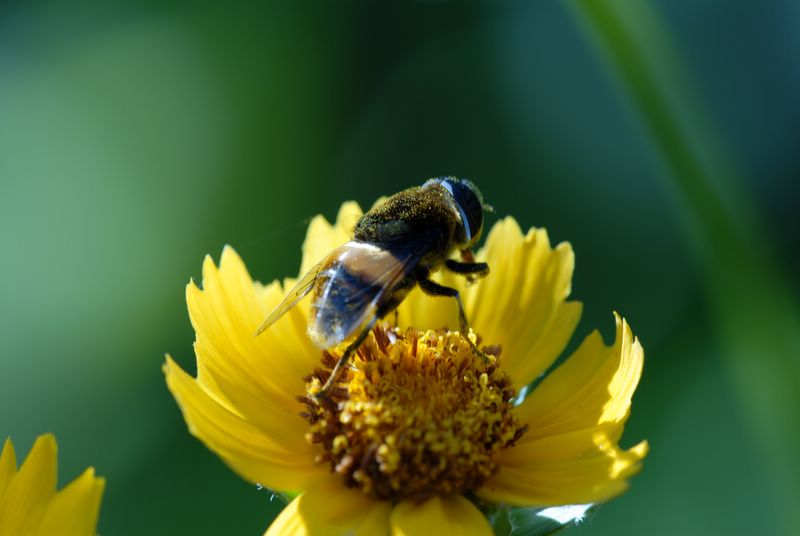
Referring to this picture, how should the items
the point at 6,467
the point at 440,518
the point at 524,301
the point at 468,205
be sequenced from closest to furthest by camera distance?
the point at 6,467
the point at 440,518
the point at 468,205
the point at 524,301

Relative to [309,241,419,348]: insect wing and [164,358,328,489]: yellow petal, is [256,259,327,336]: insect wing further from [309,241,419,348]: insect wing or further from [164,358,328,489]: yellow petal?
[164,358,328,489]: yellow petal

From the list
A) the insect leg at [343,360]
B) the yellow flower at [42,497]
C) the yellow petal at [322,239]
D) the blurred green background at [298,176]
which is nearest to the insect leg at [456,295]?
the insect leg at [343,360]

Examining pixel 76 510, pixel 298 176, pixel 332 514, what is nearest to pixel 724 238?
pixel 332 514

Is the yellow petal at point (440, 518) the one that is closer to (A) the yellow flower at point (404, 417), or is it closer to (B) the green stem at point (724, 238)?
(A) the yellow flower at point (404, 417)

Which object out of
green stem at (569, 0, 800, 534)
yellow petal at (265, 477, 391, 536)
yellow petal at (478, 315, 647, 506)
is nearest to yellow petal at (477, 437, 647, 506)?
yellow petal at (478, 315, 647, 506)

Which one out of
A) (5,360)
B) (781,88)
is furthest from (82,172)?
(781,88)

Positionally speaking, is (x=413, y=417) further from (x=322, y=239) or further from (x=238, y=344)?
(x=322, y=239)

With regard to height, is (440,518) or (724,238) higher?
(440,518)
